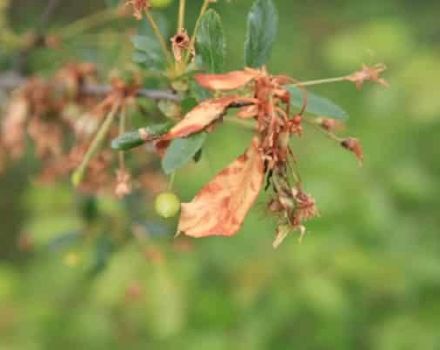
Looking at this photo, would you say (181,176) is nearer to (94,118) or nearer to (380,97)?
(380,97)

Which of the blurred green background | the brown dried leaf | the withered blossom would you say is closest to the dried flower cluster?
the withered blossom

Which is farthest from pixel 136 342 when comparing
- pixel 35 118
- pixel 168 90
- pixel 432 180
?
pixel 168 90

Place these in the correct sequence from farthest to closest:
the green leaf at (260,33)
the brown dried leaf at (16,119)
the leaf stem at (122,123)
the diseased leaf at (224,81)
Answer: the brown dried leaf at (16,119) → the leaf stem at (122,123) → the green leaf at (260,33) → the diseased leaf at (224,81)

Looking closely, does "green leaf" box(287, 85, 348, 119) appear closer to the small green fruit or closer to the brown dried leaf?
the small green fruit

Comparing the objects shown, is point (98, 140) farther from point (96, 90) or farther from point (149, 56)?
point (96, 90)

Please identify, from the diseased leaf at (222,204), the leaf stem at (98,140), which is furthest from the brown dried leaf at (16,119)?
the diseased leaf at (222,204)

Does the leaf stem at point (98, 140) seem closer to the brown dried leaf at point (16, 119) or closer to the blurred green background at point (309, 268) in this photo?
the brown dried leaf at point (16, 119)
